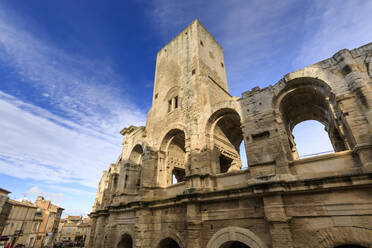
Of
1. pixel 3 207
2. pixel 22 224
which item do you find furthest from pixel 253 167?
pixel 22 224

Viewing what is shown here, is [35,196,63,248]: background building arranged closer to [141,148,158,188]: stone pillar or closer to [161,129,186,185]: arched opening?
[141,148,158,188]: stone pillar

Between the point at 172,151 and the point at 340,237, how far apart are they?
9202mm

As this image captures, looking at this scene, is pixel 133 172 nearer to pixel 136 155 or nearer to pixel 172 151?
pixel 136 155

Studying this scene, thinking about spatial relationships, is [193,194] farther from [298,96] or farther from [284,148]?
[298,96]

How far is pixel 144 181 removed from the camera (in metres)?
11.4

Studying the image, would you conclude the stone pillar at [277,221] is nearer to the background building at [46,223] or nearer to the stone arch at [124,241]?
the stone arch at [124,241]

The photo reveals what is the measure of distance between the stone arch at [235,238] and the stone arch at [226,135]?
2.70 metres

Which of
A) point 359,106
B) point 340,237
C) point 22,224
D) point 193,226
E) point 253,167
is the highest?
point 359,106

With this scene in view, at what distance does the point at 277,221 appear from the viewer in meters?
5.94

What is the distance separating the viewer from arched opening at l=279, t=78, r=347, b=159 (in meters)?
7.48

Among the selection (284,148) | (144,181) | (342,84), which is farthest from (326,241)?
(144,181)

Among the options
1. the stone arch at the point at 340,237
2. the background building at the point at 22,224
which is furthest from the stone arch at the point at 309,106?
the background building at the point at 22,224

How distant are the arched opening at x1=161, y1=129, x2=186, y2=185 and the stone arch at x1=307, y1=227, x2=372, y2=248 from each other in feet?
25.4

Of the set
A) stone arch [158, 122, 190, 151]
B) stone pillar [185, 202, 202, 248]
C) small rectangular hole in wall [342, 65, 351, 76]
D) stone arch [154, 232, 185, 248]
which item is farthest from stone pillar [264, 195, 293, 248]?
stone arch [158, 122, 190, 151]
